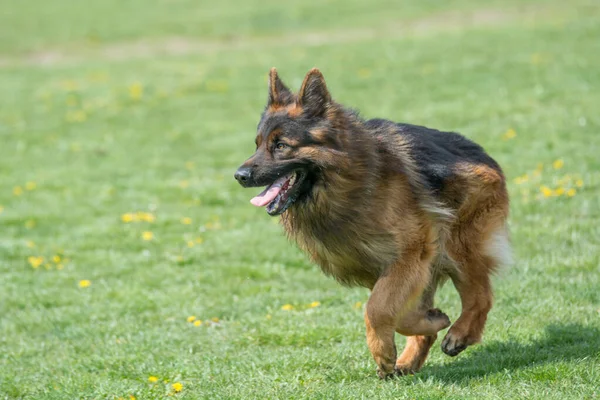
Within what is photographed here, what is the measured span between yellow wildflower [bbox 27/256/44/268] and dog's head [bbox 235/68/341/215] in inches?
205

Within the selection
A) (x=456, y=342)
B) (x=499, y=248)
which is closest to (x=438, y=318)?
(x=456, y=342)

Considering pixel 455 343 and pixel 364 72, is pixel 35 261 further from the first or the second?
pixel 364 72

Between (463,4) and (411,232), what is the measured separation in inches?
956

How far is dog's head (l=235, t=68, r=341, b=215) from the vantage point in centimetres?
587

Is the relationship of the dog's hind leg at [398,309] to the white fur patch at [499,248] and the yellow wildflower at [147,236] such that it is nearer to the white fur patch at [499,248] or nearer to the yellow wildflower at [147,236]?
the white fur patch at [499,248]

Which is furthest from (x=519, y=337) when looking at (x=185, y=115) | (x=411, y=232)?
(x=185, y=115)

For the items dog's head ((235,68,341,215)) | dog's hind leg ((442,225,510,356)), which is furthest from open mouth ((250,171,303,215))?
dog's hind leg ((442,225,510,356))

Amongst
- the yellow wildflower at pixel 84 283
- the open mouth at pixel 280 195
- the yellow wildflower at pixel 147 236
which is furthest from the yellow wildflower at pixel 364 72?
the open mouth at pixel 280 195

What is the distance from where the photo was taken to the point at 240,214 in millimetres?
11938

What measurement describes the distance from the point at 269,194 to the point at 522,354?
2.23m

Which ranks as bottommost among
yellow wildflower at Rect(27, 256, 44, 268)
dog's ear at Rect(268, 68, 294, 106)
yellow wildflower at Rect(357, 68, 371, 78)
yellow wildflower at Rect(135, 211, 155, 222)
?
yellow wildflower at Rect(27, 256, 44, 268)

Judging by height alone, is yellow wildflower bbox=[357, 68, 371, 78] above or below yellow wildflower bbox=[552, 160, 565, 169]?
above

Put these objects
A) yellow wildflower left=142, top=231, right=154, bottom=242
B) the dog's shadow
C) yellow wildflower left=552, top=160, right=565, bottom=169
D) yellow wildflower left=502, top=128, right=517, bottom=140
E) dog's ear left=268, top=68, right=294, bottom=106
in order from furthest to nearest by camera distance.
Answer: yellow wildflower left=502, top=128, right=517, bottom=140
yellow wildflower left=552, top=160, right=565, bottom=169
yellow wildflower left=142, top=231, right=154, bottom=242
dog's ear left=268, top=68, right=294, bottom=106
the dog's shadow

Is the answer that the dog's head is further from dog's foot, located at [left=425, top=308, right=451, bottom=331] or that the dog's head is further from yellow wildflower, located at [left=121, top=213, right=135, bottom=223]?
yellow wildflower, located at [left=121, top=213, right=135, bottom=223]
